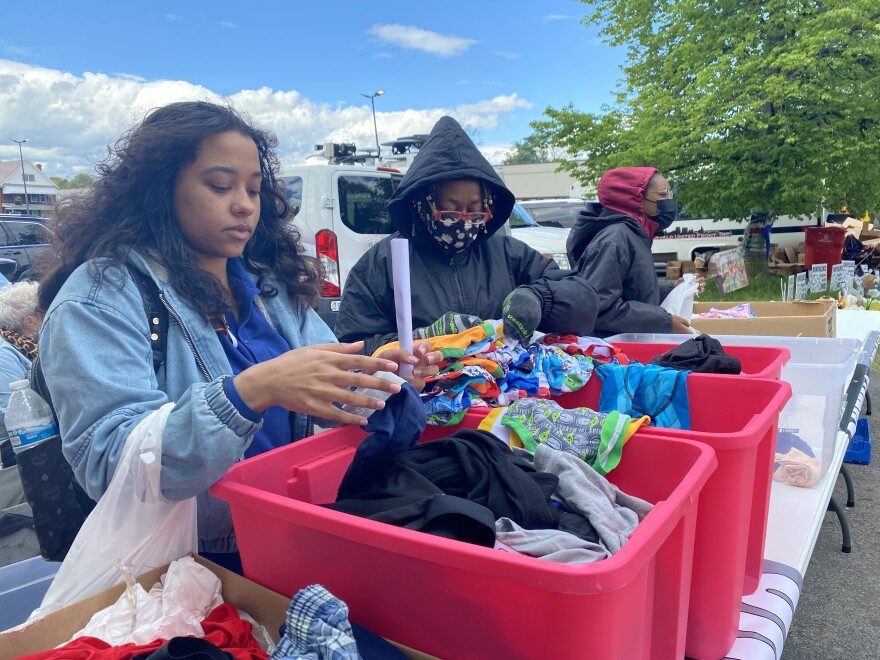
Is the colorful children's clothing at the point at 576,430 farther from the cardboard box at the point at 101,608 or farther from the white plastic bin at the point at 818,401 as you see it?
the white plastic bin at the point at 818,401

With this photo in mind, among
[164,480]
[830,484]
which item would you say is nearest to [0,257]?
[164,480]

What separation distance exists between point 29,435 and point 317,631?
859 millimetres

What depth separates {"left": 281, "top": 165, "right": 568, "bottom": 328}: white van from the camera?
5.98 m

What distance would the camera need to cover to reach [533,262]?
2.39 m

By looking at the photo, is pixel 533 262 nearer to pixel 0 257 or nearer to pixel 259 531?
pixel 259 531

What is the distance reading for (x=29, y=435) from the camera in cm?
125

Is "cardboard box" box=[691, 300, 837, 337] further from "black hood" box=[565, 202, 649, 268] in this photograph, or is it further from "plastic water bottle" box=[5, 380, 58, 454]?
"plastic water bottle" box=[5, 380, 58, 454]

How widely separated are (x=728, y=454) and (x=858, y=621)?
2.36 metres

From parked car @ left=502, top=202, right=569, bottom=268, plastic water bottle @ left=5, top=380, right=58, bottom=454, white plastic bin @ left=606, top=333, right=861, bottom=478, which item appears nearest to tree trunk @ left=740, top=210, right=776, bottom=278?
parked car @ left=502, top=202, right=569, bottom=268

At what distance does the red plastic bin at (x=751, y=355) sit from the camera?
167 cm

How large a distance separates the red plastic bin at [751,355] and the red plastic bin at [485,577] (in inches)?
28.9

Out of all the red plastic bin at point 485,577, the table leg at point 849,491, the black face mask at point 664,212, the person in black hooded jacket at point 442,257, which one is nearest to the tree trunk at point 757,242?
the table leg at point 849,491

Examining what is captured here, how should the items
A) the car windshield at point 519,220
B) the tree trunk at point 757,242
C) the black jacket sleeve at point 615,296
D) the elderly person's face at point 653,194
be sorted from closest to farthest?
1. the black jacket sleeve at point 615,296
2. the elderly person's face at point 653,194
3. the car windshield at point 519,220
4. the tree trunk at point 757,242

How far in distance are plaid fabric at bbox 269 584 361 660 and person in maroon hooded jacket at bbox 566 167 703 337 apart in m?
2.17
